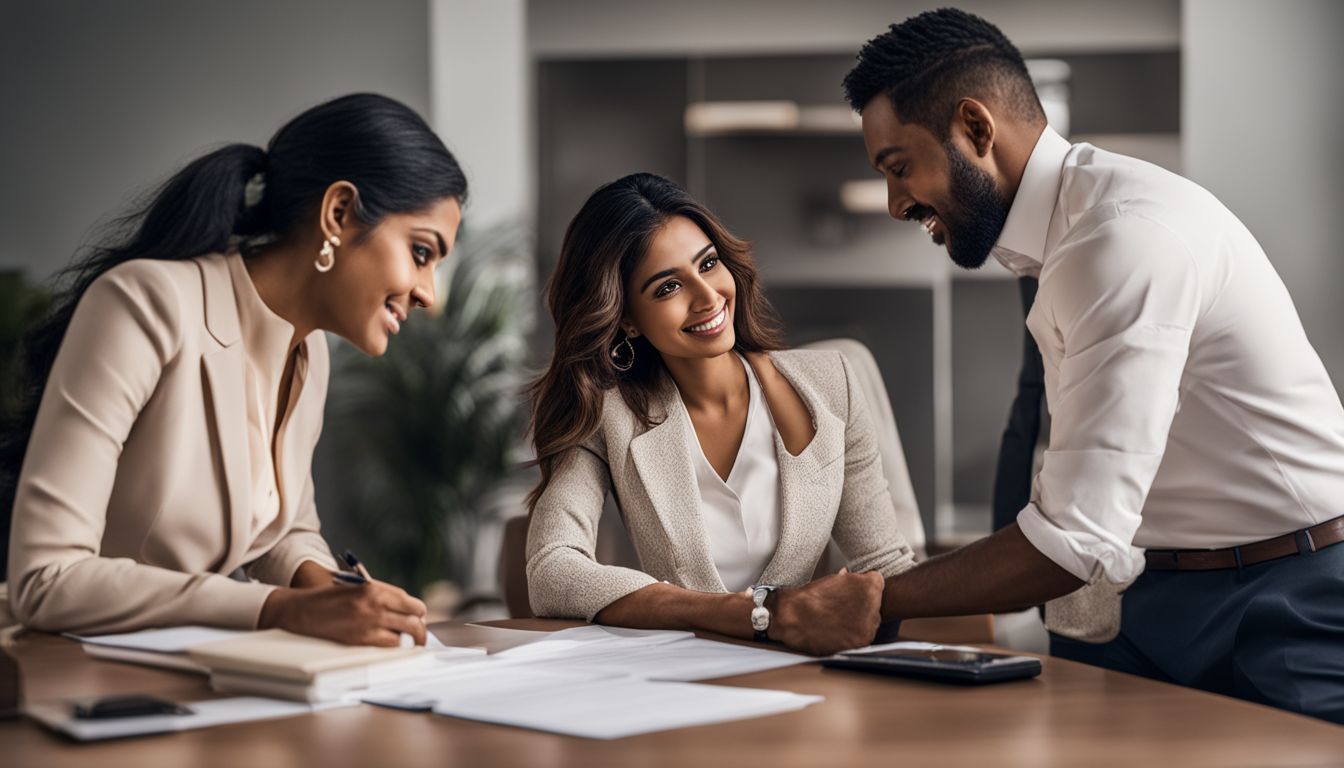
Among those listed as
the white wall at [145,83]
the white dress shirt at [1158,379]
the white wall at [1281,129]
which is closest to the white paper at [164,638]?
the white dress shirt at [1158,379]

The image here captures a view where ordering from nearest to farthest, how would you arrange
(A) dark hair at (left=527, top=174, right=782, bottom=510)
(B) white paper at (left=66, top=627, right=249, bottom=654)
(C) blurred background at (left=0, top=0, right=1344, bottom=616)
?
1. (B) white paper at (left=66, top=627, right=249, bottom=654)
2. (A) dark hair at (left=527, top=174, right=782, bottom=510)
3. (C) blurred background at (left=0, top=0, right=1344, bottom=616)

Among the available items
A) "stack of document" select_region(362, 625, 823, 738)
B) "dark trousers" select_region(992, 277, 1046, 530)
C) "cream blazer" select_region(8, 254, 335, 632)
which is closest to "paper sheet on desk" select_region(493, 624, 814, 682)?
"stack of document" select_region(362, 625, 823, 738)

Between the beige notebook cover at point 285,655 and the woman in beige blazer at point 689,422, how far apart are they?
0.63 metres

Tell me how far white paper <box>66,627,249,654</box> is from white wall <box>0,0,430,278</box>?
4.68 m

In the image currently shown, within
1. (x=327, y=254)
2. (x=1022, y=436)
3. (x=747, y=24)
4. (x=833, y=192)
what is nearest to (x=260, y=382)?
(x=327, y=254)

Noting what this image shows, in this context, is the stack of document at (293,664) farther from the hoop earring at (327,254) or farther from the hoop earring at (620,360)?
the hoop earring at (620,360)

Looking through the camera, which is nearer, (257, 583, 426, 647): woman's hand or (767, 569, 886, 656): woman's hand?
(257, 583, 426, 647): woman's hand

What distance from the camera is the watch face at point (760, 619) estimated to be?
1.63 metres

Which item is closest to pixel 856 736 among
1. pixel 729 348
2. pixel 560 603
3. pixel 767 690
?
pixel 767 690

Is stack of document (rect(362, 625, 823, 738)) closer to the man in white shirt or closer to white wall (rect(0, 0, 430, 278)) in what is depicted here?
the man in white shirt

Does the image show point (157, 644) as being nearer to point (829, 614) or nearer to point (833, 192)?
point (829, 614)

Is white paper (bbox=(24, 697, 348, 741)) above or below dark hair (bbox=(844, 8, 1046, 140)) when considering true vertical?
below

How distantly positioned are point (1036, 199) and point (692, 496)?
706 millimetres

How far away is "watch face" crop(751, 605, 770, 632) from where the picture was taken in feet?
5.35
